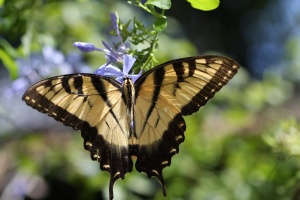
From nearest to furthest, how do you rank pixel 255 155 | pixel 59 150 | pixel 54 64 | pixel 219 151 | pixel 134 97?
pixel 134 97 → pixel 54 64 → pixel 255 155 → pixel 219 151 → pixel 59 150

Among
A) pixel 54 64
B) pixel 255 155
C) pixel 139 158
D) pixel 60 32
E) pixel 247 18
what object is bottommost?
pixel 247 18

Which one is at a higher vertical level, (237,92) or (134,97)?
(134,97)

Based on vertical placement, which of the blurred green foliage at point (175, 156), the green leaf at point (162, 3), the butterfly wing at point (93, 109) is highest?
the green leaf at point (162, 3)

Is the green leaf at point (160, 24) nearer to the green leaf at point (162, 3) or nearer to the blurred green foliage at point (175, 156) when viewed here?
the green leaf at point (162, 3)

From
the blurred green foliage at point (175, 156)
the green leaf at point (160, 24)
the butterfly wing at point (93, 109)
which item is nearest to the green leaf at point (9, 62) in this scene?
the blurred green foliage at point (175, 156)

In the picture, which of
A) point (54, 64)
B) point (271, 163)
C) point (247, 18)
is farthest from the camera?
point (247, 18)

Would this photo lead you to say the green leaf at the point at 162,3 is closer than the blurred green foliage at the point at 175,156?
Yes

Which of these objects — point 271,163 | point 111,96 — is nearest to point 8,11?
point 111,96

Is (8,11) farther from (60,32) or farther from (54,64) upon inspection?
(60,32)
